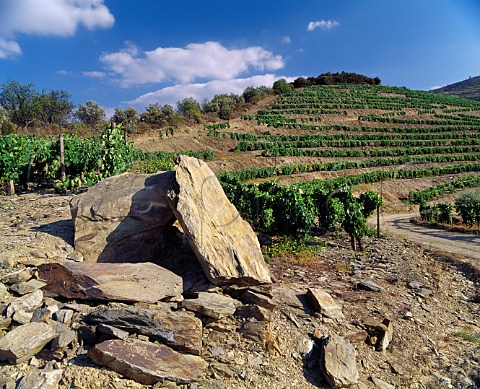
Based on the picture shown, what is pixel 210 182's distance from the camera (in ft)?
22.9

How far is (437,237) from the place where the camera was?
641 inches

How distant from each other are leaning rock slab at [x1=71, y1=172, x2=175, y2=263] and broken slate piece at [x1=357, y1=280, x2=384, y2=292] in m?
4.90

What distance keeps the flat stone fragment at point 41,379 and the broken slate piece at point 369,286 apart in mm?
6564

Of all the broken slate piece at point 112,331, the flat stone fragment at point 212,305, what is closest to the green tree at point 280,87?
the flat stone fragment at point 212,305

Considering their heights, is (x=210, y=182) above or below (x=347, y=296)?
above

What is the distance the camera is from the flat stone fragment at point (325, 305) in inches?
237

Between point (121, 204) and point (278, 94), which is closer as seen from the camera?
point (121, 204)

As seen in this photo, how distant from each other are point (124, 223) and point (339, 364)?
4724 mm

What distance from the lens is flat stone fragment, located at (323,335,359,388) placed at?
14.8 ft

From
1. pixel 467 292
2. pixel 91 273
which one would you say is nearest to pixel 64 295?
pixel 91 273

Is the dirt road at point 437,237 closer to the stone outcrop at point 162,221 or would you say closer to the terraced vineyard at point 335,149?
the terraced vineyard at point 335,149

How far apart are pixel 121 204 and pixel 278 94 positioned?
233 ft

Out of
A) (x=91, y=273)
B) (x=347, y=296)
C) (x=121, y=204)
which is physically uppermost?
(x=121, y=204)

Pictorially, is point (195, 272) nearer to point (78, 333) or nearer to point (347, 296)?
point (78, 333)
